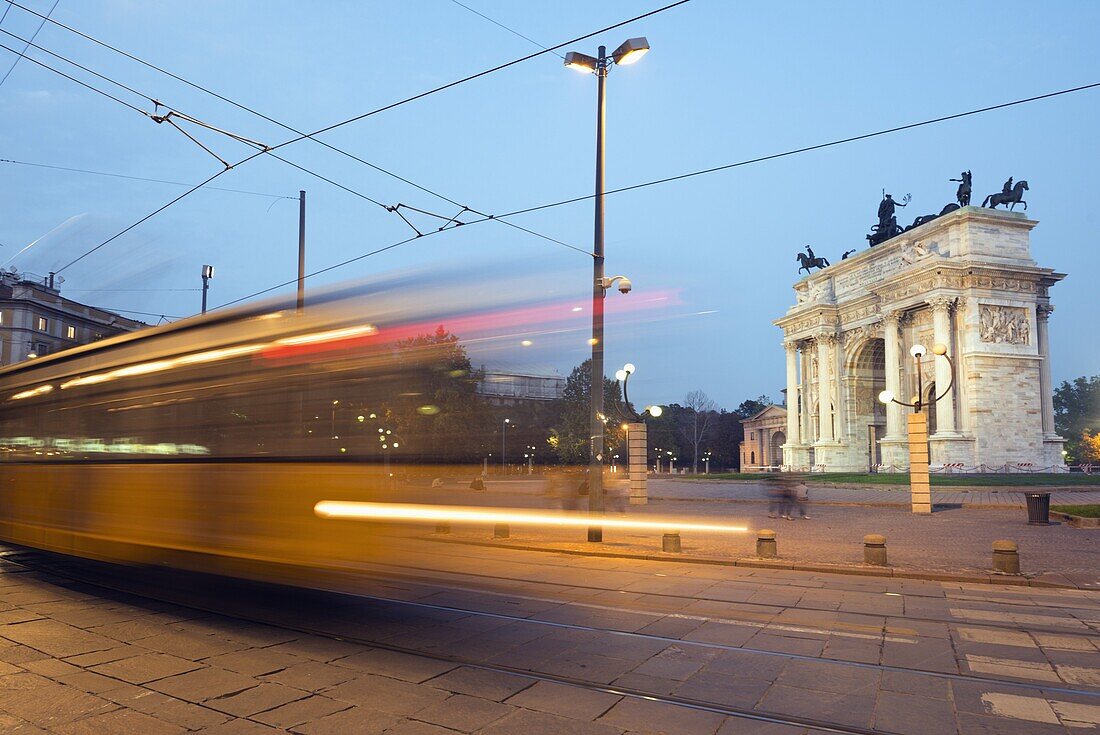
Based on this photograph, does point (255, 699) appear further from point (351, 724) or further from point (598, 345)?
point (598, 345)

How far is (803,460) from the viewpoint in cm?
6756

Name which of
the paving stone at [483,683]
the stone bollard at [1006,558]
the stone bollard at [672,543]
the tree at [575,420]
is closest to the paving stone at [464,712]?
the paving stone at [483,683]

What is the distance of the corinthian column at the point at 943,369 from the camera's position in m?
48.7

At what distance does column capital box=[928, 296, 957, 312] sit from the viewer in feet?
162

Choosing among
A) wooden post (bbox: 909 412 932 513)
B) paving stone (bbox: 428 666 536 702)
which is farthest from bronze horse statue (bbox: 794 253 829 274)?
paving stone (bbox: 428 666 536 702)

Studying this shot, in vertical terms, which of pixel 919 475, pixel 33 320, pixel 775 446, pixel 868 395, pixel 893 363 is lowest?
pixel 919 475

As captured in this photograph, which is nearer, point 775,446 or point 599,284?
point 599,284

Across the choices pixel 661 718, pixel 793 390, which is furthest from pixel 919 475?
pixel 793 390

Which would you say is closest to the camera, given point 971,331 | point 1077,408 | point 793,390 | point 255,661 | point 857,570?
point 255,661

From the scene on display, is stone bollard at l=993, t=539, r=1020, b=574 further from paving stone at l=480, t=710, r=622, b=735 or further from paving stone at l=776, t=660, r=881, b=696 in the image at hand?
paving stone at l=480, t=710, r=622, b=735

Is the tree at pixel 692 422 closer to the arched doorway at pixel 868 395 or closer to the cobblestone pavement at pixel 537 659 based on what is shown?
the arched doorway at pixel 868 395

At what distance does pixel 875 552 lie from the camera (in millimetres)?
12648

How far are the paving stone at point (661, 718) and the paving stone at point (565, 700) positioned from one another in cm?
10

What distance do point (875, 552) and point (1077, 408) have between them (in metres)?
127
